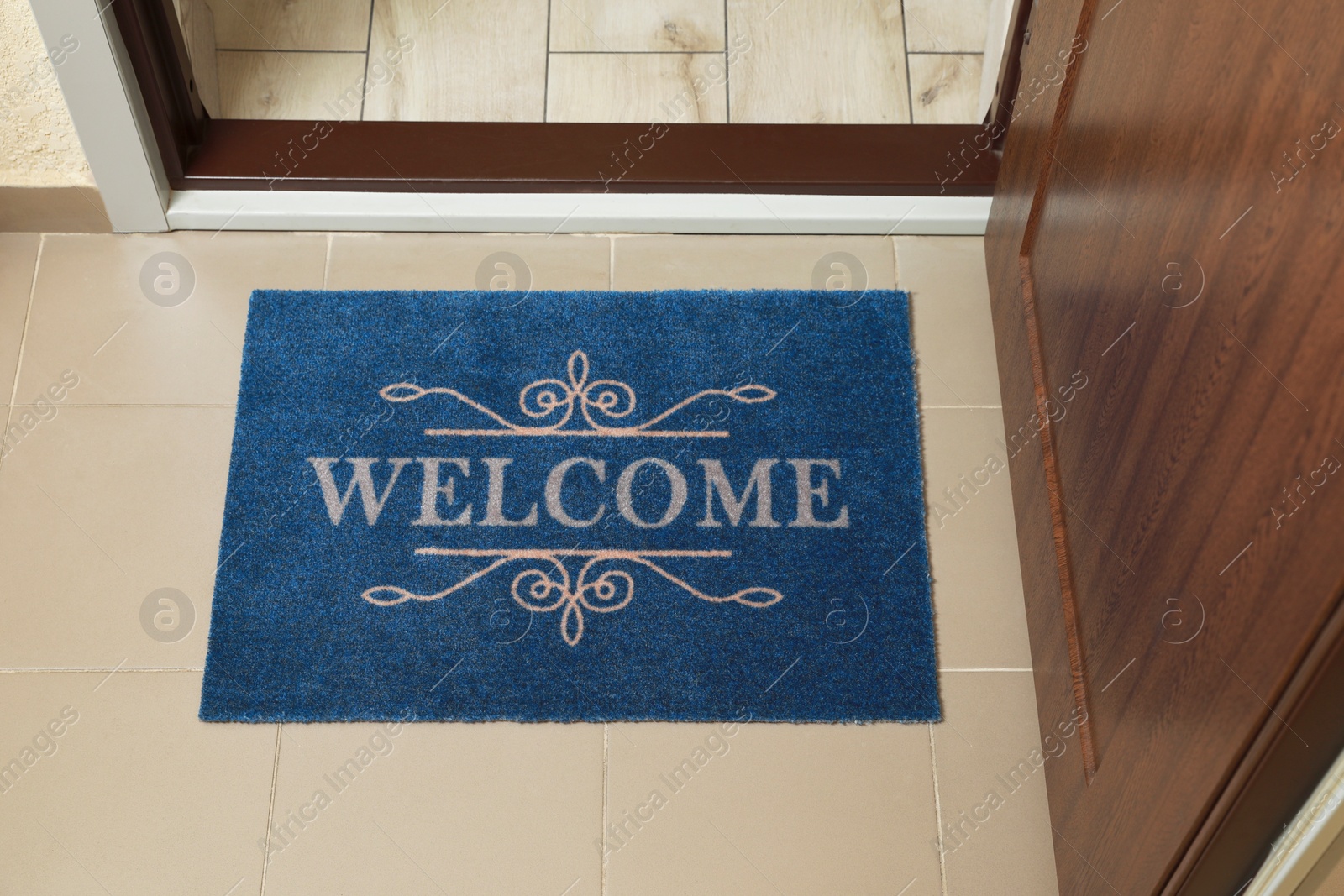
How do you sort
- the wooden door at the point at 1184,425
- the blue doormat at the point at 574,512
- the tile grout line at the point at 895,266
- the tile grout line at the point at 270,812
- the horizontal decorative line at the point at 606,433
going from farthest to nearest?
the tile grout line at the point at 895,266, the horizontal decorative line at the point at 606,433, the blue doormat at the point at 574,512, the tile grout line at the point at 270,812, the wooden door at the point at 1184,425

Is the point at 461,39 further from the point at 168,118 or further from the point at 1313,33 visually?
the point at 1313,33

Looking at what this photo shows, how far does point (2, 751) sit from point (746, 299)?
145 cm

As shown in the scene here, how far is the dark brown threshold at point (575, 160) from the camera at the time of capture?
Answer: 2.12m

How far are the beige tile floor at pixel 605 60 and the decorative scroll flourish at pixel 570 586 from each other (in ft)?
3.37

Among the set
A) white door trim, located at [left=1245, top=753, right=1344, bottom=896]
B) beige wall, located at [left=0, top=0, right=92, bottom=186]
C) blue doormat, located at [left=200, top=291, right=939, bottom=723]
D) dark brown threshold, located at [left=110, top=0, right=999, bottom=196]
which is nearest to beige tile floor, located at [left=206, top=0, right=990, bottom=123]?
dark brown threshold, located at [left=110, top=0, right=999, bottom=196]

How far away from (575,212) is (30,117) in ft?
3.16

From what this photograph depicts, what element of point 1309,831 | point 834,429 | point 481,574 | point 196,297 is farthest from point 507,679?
point 1309,831

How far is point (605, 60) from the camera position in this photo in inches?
96.2

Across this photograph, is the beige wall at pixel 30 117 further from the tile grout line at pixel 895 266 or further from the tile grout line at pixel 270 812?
the tile grout line at pixel 895 266

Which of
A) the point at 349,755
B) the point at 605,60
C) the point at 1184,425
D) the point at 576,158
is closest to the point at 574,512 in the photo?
the point at 349,755

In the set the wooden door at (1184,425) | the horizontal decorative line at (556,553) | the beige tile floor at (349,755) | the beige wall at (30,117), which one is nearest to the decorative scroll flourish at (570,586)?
the horizontal decorative line at (556,553)

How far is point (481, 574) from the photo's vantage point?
1.82m

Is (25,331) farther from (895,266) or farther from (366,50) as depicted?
(895,266)

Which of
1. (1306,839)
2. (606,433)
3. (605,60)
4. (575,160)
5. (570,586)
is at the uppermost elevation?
(605,60)
